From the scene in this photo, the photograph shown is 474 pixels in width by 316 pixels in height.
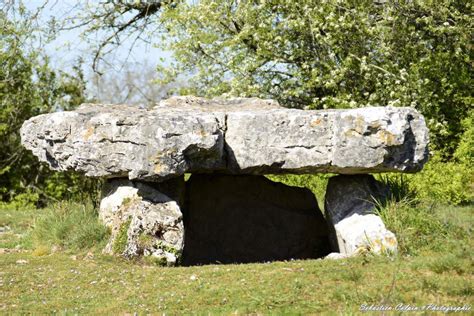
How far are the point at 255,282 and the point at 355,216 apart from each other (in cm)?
279

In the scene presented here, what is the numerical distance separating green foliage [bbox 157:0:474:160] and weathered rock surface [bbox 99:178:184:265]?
7704 millimetres

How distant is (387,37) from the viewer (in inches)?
706

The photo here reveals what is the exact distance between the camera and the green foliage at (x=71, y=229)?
34.3 ft

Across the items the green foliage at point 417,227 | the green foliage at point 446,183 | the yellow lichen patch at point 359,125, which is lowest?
the green foliage at point 417,227

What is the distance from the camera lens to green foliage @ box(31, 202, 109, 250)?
34.3ft

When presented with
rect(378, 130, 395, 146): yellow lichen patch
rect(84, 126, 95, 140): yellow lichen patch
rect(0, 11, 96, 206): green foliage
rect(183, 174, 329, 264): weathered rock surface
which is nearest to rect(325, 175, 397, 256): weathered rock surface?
rect(183, 174, 329, 264): weathered rock surface

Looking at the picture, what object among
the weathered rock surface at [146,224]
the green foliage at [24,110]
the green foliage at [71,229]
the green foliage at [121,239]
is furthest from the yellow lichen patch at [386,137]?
the green foliage at [24,110]

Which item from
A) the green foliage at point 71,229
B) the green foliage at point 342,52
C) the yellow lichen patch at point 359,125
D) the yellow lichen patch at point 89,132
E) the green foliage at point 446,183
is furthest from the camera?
the green foliage at point 342,52

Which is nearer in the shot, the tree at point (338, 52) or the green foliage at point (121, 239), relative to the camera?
the green foliage at point (121, 239)

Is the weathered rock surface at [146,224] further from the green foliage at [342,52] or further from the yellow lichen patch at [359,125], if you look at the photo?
the green foliage at [342,52]

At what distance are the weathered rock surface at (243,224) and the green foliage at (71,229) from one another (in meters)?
1.52

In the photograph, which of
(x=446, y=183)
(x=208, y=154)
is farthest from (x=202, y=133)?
(x=446, y=183)

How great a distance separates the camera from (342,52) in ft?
60.9

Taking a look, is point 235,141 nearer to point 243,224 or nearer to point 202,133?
point 202,133
